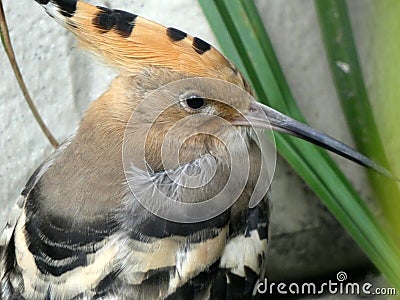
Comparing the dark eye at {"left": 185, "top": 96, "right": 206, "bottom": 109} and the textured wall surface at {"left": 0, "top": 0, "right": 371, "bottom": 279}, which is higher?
the dark eye at {"left": 185, "top": 96, "right": 206, "bottom": 109}

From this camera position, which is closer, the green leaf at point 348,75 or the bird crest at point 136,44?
the bird crest at point 136,44

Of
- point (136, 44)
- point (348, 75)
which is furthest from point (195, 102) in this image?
point (348, 75)

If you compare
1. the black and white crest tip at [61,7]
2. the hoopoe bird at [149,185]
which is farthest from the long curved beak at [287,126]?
the black and white crest tip at [61,7]

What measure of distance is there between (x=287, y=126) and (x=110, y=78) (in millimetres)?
570

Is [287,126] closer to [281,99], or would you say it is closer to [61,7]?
[281,99]

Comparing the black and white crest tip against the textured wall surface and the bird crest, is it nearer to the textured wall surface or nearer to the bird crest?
the bird crest

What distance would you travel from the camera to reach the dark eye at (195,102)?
141 centimetres

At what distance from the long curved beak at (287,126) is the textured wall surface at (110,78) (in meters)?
0.41

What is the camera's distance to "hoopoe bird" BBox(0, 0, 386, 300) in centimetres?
136

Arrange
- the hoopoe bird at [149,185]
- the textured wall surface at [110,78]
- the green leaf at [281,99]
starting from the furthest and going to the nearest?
the textured wall surface at [110,78] < the green leaf at [281,99] < the hoopoe bird at [149,185]

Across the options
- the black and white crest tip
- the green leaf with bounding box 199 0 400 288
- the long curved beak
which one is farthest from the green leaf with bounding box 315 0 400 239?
the black and white crest tip

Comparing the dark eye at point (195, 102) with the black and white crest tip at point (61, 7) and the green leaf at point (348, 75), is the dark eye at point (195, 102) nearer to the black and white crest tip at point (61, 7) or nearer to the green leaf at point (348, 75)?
the black and white crest tip at point (61, 7)

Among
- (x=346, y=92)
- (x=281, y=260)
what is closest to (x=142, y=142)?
(x=346, y=92)

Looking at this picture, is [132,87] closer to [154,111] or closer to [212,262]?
[154,111]
